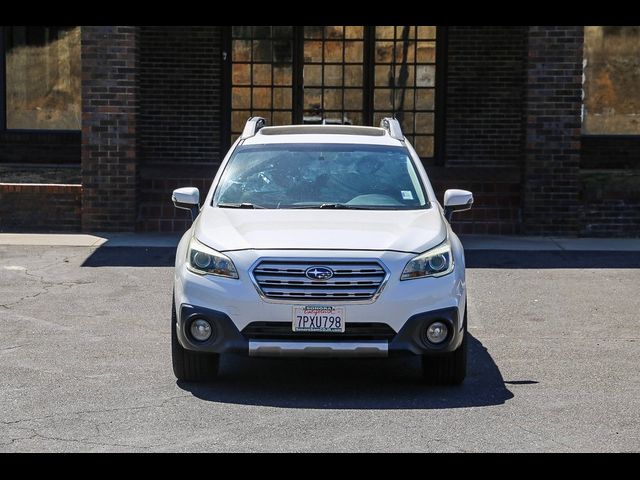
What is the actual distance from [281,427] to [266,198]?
2.42m

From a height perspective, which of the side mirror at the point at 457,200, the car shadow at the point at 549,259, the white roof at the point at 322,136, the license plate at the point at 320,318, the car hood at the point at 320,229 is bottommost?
the car shadow at the point at 549,259

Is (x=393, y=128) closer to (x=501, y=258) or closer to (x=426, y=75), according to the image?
(x=501, y=258)

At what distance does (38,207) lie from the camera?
16.7 metres

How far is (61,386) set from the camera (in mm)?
8531

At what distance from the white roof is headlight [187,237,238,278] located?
1756mm

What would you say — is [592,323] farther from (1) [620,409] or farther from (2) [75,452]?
(2) [75,452]

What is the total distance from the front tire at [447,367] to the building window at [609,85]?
1190cm

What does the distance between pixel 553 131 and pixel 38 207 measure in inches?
268

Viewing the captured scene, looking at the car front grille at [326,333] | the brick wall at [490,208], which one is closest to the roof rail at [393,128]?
the car front grille at [326,333]

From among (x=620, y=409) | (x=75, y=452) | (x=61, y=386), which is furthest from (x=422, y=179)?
(x=75, y=452)

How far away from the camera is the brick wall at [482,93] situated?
65.4ft

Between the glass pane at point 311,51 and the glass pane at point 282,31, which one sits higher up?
the glass pane at point 282,31

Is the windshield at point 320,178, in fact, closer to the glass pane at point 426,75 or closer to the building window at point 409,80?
the building window at point 409,80

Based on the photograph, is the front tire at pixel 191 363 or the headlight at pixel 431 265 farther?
the front tire at pixel 191 363
